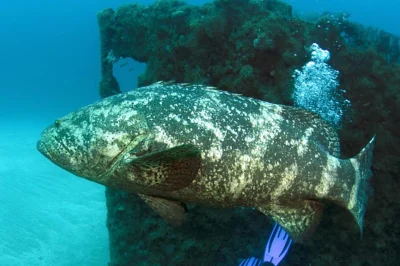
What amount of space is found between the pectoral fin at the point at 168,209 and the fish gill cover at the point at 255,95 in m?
1.85

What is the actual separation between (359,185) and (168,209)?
202 cm

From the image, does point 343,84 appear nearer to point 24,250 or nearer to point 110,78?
point 110,78

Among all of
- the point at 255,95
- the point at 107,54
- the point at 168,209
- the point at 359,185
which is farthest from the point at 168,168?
the point at 107,54

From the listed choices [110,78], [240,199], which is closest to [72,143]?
[240,199]

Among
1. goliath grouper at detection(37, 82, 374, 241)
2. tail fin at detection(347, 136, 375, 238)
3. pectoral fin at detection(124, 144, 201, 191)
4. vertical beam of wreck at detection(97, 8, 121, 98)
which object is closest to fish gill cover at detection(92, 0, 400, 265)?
vertical beam of wreck at detection(97, 8, 121, 98)

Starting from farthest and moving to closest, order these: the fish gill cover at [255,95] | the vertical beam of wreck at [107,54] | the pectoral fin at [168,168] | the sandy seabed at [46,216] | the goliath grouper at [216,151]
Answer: the sandy seabed at [46,216] → the vertical beam of wreck at [107,54] → the fish gill cover at [255,95] → the goliath grouper at [216,151] → the pectoral fin at [168,168]

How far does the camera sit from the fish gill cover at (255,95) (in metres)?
4.68

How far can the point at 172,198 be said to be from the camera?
10.7 feet

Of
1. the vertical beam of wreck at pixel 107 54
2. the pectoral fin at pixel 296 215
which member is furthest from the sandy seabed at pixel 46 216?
the pectoral fin at pixel 296 215

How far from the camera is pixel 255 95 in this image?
5164 millimetres

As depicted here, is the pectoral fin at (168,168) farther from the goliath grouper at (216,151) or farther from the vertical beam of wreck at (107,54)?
the vertical beam of wreck at (107,54)

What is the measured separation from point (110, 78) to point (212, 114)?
489 centimetres

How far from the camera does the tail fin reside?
335cm

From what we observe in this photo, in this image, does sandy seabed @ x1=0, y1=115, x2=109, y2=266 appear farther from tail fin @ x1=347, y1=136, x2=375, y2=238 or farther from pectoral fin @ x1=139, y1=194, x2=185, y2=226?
tail fin @ x1=347, y1=136, x2=375, y2=238
